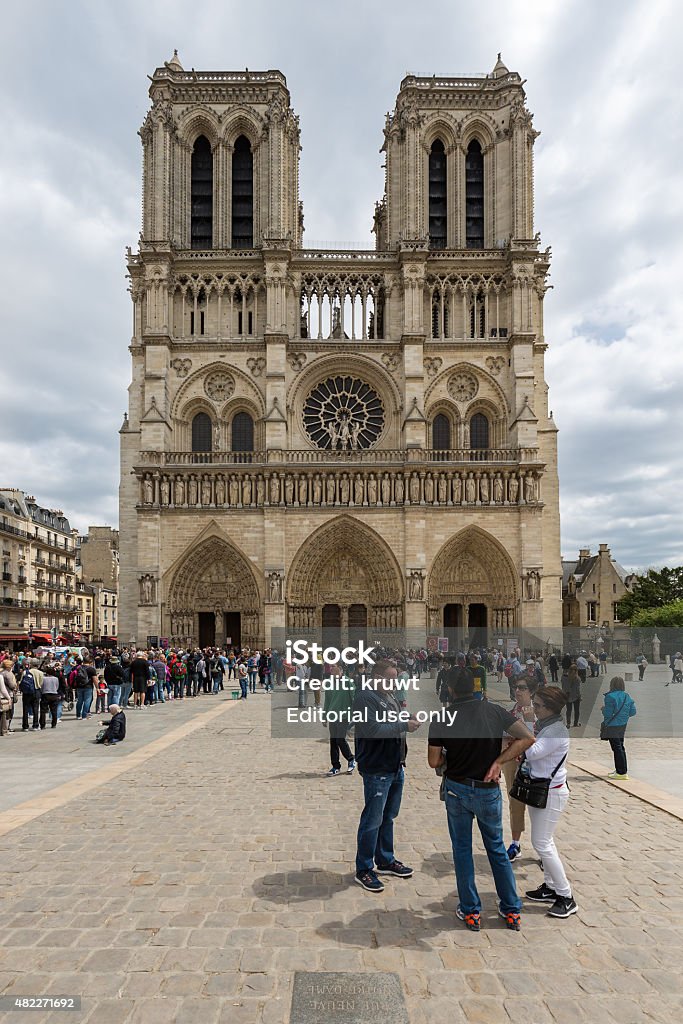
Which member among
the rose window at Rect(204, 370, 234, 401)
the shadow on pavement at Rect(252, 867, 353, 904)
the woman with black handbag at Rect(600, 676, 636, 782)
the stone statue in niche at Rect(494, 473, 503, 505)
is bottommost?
the shadow on pavement at Rect(252, 867, 353, 904)

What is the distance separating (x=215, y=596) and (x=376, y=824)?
2685 cm

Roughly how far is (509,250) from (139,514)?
775 inches

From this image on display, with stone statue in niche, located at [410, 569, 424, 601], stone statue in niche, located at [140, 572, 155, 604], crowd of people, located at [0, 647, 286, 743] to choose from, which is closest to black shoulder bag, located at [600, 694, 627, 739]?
crowd of people, located at [0, 647, 286, 743]

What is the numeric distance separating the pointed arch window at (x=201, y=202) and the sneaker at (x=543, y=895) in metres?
33.9

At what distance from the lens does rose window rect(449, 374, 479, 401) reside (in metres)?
33.3

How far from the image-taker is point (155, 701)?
19.8 m

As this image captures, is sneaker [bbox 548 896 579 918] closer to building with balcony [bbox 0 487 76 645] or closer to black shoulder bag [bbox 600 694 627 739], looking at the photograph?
black shoulder bag [bbox 600 694 627 739]

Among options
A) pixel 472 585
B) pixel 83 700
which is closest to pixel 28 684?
pixel 83 700

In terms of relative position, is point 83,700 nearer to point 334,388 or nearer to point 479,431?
point 334,388

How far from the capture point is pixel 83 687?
1588cm

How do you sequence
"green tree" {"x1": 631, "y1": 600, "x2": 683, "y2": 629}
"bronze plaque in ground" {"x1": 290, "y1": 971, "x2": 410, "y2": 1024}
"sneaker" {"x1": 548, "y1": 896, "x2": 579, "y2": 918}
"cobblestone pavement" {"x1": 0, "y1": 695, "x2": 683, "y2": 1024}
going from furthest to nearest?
"green tree" {"x1": 631, "y1": 600, "x2": 683, "y2": 629}
"sneaker" {"x1": 548, "y1": 896, "x2": 579, "y2": 918}
"cobblestone pavement" {"x1": 0, "y1": 695, "x2": 683, "y2": 1024}
"bronze plaque in ground" {"x1": 290, "y1": 971, "x2": 410, "y2": 1024}

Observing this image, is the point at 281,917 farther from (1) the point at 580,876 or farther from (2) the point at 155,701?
(2) the point at 155,701

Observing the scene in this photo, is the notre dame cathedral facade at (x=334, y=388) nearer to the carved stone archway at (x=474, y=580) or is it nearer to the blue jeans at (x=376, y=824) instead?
the carved stone archway at (x=474, y=580)

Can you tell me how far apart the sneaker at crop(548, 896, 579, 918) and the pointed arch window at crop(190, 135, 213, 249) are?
34129 millimetres
